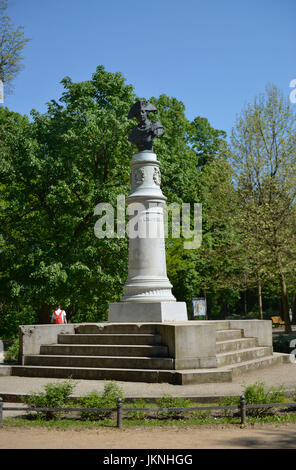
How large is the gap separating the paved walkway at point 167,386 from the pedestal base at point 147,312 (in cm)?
306

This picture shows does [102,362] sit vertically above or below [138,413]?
above

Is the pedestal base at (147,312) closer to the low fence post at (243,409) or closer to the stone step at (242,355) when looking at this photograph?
the stone step at (242,355)

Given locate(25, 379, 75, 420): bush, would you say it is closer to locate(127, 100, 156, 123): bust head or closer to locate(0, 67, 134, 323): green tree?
locate(127, 100, 156, 123): bust head

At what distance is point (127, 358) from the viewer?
12.3 metres

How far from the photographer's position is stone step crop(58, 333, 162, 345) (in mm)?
12906

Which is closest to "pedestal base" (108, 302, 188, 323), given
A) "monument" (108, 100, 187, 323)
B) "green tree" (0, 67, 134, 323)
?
"monument" (108, 100, 187, 323)

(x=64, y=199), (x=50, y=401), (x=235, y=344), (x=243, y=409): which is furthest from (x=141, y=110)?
(x=243, y=409)

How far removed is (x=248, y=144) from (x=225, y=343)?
1625 cm

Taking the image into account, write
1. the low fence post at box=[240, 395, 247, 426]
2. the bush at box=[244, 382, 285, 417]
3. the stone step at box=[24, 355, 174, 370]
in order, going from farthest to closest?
the stone step at box=[24, 355, 174, 370] → the bush at box=[244, 382, 285, 417] → the low fence post at box=[240, 395, 247, 426]

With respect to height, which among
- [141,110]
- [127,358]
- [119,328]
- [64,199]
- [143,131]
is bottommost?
[127,358]

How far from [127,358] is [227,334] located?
4272 millimetres

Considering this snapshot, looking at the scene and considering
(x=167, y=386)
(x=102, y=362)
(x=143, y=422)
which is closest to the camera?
(x=143, y=422)

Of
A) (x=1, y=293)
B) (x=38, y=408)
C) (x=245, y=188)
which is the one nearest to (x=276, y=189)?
(x=245, y=188)

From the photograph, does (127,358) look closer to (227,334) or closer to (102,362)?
(102,362)
